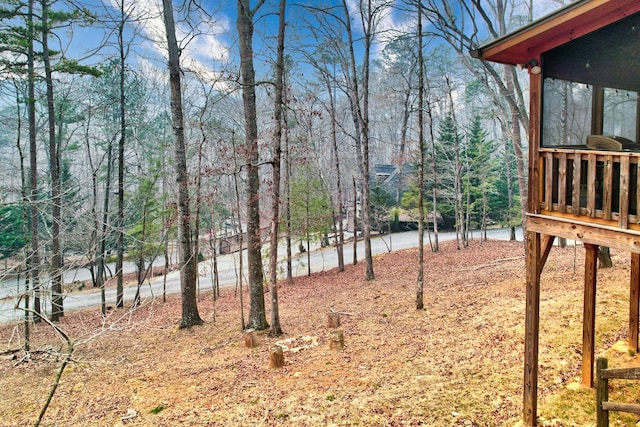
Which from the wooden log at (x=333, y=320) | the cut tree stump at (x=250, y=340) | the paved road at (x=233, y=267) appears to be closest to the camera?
the cut tree stump at (x=250, y=340)

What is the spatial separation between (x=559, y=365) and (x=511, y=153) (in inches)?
865

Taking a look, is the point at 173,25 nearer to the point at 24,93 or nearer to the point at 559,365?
the point at 24,93

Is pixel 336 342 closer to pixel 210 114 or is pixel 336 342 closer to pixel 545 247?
pixel 545 247

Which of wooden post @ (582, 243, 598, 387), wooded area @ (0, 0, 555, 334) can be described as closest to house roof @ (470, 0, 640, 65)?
wooden post @ (582, 243, 598, 387)

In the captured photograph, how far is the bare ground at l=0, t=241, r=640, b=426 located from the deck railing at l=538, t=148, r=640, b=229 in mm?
2418

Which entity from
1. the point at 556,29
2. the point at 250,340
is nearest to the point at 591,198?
the point at 556,29

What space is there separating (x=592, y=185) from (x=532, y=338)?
182 centimetres

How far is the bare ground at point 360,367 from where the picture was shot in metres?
4.58

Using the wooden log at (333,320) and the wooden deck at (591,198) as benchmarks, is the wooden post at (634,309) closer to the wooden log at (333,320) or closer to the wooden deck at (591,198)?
the wooden deck at (591,198)

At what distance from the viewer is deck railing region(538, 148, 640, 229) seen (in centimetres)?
314

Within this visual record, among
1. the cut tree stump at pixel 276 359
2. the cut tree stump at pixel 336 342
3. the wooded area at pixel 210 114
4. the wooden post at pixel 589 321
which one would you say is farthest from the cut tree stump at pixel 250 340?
the wooden post at pixel 589 321

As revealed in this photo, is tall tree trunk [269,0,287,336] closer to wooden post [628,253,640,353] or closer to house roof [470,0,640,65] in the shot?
house roof [470,0,640,65]

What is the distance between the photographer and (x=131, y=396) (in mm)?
6121

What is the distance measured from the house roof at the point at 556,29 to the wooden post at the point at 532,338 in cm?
212
